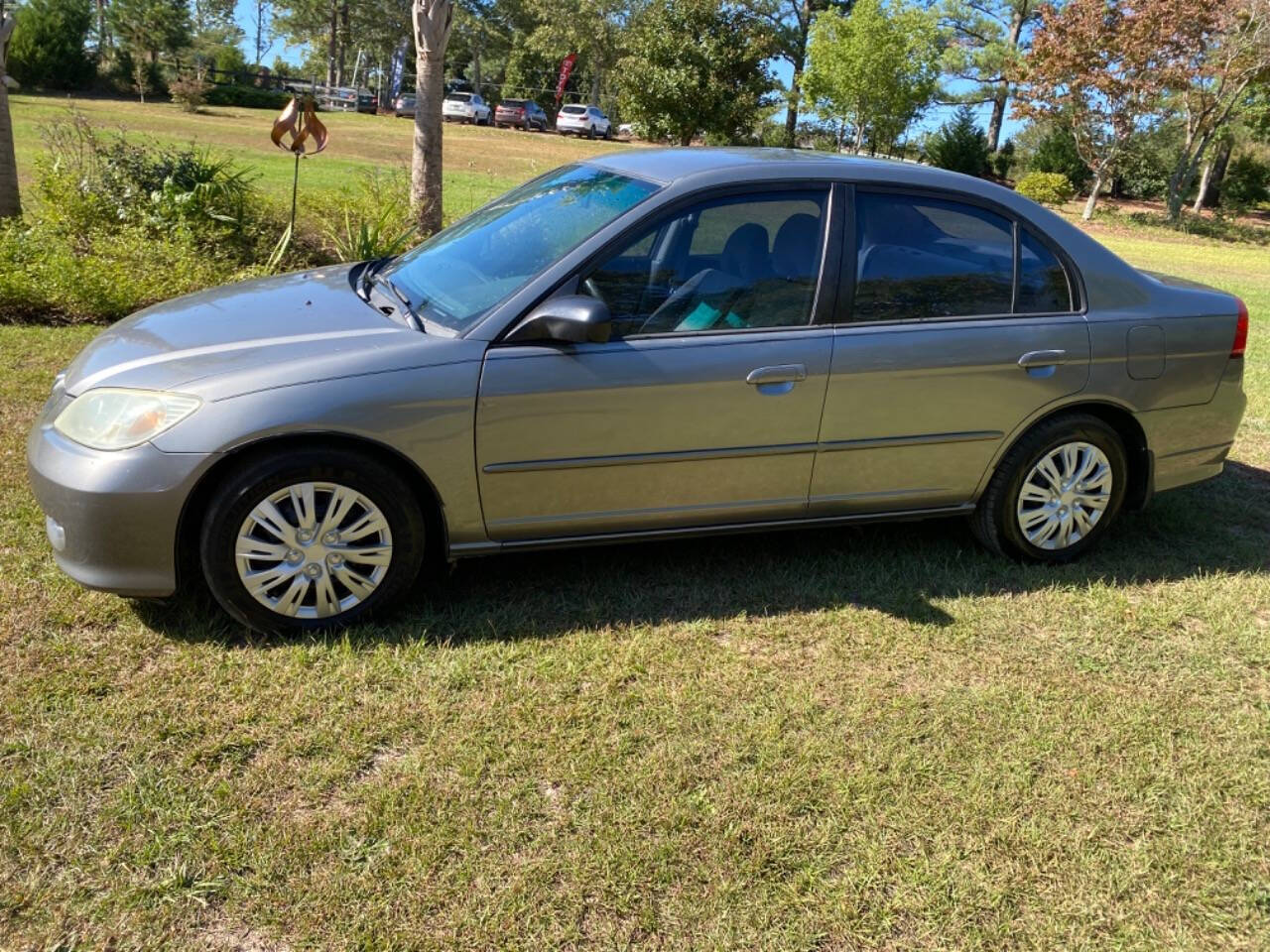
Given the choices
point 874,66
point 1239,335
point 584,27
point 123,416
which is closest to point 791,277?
point 1239,335

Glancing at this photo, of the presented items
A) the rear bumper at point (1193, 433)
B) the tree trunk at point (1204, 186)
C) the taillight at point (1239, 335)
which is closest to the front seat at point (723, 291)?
the rear bumper at point (1193, 433)


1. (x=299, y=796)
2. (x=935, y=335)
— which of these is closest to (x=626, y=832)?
(x=299, y=796)

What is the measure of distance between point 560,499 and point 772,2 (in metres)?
46.0

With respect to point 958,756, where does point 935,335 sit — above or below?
above

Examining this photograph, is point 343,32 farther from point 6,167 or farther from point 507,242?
point 507,242

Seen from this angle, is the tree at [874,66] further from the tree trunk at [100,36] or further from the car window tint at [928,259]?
the car window tint at [928,259]

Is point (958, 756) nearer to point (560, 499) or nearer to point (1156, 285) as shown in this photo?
point (560, 499)

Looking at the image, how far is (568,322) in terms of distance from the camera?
3.38 meters

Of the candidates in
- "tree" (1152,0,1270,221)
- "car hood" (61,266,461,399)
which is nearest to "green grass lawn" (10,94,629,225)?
"car hood" (61,266,461,399)

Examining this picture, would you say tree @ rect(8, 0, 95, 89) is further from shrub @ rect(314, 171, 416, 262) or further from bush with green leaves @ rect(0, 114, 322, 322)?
shrub @ rect(314, 171, 416, 262)

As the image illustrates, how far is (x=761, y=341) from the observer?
3732 millimetres

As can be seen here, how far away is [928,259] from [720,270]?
893 millimetres

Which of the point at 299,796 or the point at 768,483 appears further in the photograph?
the point at 768,483

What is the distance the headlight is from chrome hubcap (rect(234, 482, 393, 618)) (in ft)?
1.29
